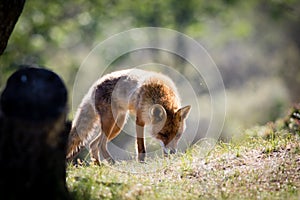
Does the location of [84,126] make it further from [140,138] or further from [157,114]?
[157,114]

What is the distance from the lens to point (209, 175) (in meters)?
6.28

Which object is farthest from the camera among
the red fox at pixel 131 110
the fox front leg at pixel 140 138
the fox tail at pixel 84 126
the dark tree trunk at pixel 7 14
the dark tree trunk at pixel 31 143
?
the fox front leg at pixel 140 138

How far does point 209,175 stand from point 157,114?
2.61m

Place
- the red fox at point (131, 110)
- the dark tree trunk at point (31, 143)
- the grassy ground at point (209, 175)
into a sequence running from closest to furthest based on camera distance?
the dark tree trunk at point (31, 143)
the grassy ground at point (209, 175)
the red fox at point (131, 110)

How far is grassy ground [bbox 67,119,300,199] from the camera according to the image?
5.47m

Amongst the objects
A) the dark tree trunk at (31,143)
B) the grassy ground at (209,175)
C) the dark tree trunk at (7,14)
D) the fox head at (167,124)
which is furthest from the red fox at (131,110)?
the dark tree trunk at (31,143)

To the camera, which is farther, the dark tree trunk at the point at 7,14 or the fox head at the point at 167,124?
the fox head at the point at 167,124

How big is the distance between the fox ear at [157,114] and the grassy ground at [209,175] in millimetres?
1312

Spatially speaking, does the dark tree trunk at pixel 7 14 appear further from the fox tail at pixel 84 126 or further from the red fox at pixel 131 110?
the red fox at pixel 131 110

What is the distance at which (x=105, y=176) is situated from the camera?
19.4ft

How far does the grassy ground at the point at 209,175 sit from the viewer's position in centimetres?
547

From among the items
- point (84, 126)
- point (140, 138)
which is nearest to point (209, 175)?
point (140, 138)

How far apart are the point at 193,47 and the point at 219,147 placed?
89.0ft

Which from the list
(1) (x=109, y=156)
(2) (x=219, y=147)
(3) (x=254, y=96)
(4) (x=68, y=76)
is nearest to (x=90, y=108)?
(1) (x=109, y=156)
